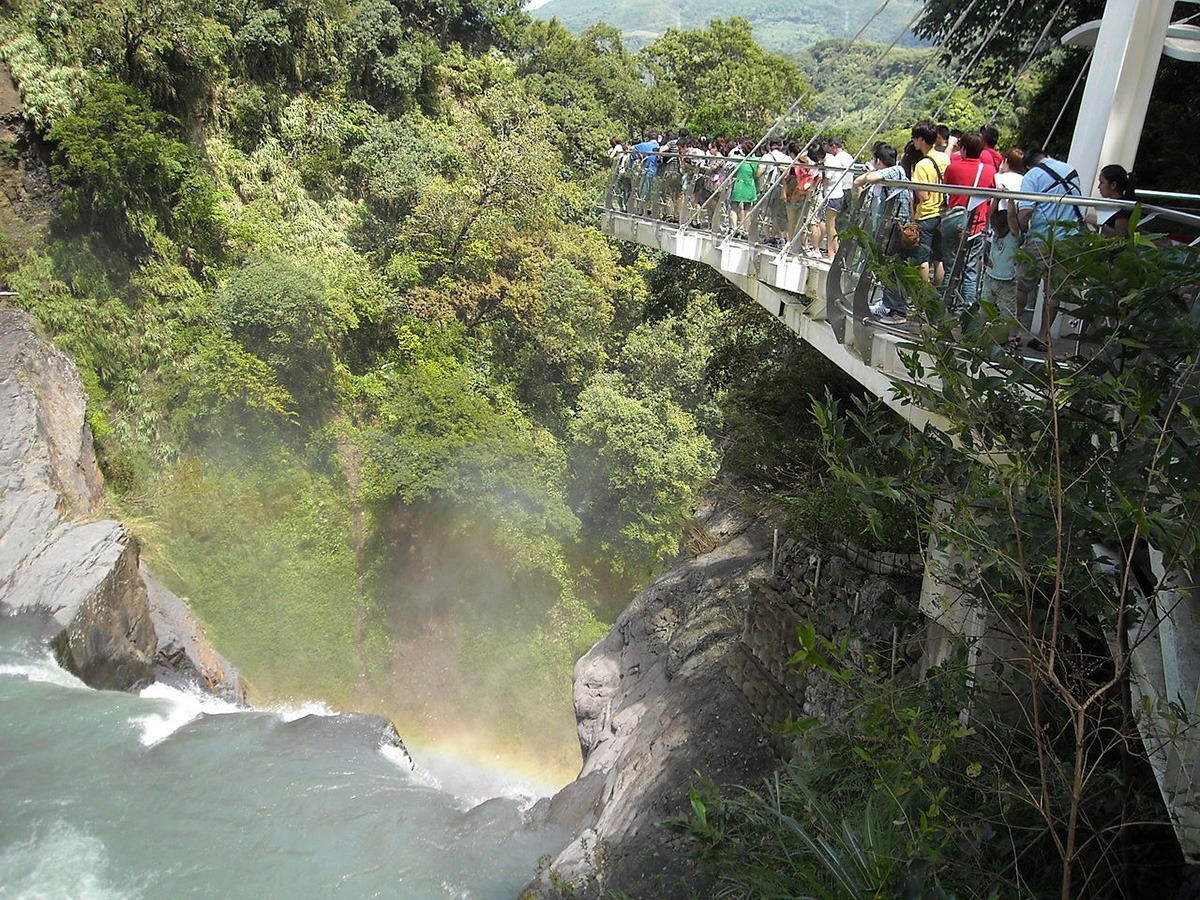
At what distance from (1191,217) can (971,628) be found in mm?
3169

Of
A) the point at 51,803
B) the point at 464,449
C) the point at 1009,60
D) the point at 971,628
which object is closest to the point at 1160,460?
the point at 971,628

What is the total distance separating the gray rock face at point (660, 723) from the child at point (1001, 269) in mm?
4368

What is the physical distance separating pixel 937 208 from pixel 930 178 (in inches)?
32.2

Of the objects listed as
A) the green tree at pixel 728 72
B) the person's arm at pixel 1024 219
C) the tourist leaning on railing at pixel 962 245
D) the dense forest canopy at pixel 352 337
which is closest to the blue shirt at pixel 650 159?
the dense forest canopy at pixel 352 337

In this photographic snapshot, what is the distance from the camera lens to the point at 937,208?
19.6 feet

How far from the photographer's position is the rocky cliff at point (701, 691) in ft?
27.9

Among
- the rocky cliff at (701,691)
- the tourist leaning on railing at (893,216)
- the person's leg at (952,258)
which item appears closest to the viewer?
the person's leg at (952,258)

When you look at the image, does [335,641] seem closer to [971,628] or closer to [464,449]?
[464,449]

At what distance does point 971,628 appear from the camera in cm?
637

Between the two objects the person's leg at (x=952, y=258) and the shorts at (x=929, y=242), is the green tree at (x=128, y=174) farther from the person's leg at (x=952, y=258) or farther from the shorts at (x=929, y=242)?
the person's leg at (x=952, y=258)

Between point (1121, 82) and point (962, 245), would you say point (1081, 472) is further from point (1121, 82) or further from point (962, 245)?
point (1121, 82)

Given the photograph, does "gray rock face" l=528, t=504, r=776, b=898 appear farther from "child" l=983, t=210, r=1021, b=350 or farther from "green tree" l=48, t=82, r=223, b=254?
"green tree" l=48, t=82, r=223, b=254

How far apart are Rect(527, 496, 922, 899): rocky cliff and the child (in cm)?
233

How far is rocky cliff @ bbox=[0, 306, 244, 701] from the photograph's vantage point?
568 inches
